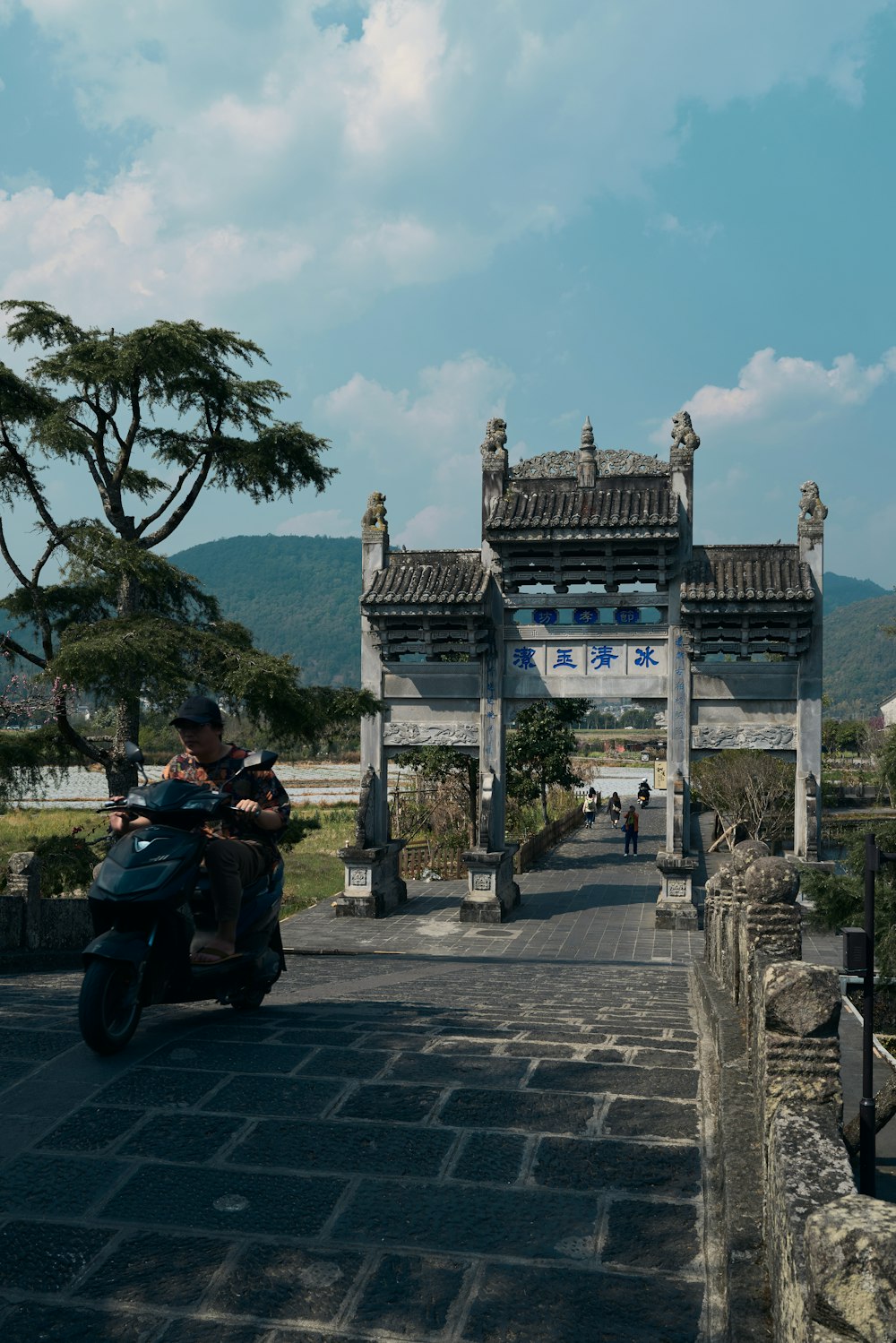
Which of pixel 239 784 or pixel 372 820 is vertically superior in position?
pixel 239 784

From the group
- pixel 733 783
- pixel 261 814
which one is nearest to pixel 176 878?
pixel 261 814

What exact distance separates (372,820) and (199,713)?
507 inches

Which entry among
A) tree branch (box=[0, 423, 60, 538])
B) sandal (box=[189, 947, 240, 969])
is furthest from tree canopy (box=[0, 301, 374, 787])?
sandal (box=[189, 947, 240, 969])

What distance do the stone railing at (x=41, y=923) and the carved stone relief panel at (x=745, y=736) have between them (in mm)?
10642

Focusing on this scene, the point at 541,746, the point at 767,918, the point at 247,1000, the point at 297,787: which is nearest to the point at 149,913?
the point at 247,1000

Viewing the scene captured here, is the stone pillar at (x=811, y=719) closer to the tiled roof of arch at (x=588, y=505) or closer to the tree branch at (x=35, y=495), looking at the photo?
the tiled roof of arch at (x=588, y=505)

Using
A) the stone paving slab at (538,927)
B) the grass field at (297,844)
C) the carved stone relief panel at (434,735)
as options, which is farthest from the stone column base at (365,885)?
the carved stone relief panel at (434,735)

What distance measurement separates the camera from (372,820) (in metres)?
18.4

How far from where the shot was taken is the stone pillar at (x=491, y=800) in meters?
17.8

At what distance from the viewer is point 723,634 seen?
17.5 metres

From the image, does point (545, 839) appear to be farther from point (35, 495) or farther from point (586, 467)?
point (35, 495)

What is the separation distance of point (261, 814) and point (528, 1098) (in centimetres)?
214

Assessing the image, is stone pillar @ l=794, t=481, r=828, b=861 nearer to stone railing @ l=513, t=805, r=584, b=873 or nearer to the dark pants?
stone railing @ l=513, t=805, r=584, b=873

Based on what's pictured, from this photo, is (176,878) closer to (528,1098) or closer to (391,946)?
(528,1098)
